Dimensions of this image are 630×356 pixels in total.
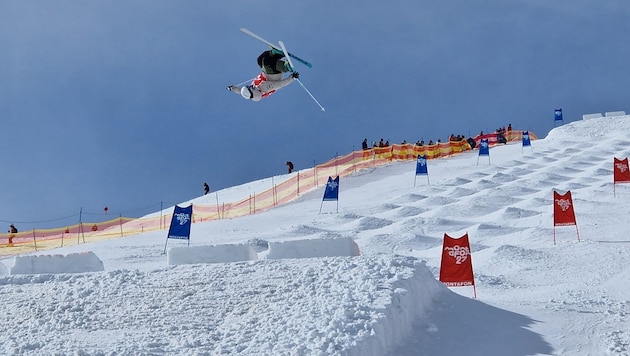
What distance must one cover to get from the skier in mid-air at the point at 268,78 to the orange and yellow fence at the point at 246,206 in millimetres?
12384

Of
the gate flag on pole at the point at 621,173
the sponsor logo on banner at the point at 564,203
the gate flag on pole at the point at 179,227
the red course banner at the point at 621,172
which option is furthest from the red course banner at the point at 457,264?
the red course banner at the point at 621,172

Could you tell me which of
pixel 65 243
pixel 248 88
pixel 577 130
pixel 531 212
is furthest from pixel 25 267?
pixel 577 130

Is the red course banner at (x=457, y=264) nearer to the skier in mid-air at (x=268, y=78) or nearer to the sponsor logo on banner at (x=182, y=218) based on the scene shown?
the skier in mid-air at (x=268, y=78)

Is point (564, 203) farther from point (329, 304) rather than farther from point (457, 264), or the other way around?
point (329, 304)

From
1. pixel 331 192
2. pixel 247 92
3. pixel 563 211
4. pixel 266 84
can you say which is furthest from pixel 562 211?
pixel 331 192

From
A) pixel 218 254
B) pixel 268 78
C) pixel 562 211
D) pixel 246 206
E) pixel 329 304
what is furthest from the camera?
pixel 246 206

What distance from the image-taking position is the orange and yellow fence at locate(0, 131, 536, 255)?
1204 inches

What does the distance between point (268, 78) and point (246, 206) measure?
17.3 m

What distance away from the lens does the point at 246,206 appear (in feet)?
118

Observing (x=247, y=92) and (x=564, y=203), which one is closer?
(x=247, y=92)

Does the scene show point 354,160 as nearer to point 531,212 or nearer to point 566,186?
point 566,186

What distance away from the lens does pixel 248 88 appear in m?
19.8

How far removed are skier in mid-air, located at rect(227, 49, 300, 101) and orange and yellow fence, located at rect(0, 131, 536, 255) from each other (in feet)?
40.6

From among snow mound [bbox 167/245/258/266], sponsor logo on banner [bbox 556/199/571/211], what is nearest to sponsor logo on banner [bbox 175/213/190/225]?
snow mound [bbox 167/245/258/266]
